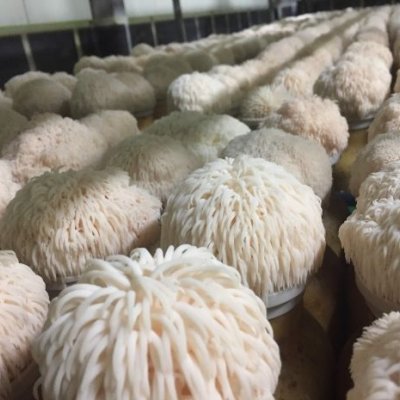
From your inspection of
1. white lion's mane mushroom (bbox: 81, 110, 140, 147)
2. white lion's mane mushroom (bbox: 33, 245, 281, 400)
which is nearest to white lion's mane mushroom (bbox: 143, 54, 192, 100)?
Result: white lion's mane mushroom (bbox: 81, 110, 140, 147)

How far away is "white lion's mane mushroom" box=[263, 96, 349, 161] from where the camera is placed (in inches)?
42.6

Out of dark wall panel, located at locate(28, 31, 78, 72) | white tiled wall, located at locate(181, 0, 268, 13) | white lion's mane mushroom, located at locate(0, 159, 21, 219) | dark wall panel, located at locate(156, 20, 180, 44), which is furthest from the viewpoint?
white tiled wall, located at locate(181, 0, 268, 13)

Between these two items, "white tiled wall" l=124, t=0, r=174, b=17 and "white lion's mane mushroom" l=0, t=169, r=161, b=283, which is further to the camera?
"white tiled wall" l=124, t=0, r=174, b=17

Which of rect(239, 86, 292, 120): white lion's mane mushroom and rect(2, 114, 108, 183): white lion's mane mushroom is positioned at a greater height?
rect(2, 114, 108, 183): white lion's mane mushroom

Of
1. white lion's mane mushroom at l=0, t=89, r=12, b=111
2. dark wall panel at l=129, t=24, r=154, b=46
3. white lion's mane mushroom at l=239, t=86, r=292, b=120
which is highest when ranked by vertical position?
dark wall panel at l=129, t=24, r=154, b=46

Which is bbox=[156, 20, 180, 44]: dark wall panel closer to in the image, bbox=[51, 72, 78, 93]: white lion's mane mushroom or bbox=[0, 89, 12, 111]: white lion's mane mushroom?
bbox=[51, 72, 78, 93]: white lion's mane mushroom

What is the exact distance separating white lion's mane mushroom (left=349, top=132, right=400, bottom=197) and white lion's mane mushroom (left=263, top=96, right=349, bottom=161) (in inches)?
7.1

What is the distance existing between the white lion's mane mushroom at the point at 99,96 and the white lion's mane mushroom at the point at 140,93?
31 mm

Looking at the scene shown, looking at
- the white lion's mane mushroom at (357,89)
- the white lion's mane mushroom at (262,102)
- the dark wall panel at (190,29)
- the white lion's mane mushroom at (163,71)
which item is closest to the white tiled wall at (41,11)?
the white lion's mane mushroom at (163,71)

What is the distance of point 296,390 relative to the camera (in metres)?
0.64

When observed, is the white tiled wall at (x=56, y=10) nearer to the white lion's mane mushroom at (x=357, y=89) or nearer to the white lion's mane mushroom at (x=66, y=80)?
the white lion's mane mushroom at (x=66, y=80)

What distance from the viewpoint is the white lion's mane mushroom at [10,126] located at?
1186 millimetres

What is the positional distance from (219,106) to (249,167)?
897 mm

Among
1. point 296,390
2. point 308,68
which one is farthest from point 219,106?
point 296,390
